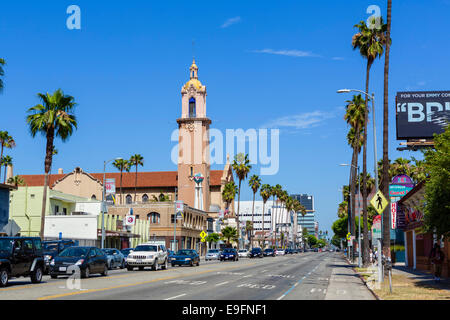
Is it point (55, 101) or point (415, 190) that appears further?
point (55, 101)

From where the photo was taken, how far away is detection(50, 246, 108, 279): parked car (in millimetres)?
25562

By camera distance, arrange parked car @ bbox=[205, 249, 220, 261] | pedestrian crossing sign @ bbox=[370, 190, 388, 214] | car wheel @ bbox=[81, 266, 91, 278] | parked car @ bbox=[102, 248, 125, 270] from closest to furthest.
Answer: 1. pedestrian crossing sign @ bbox=[370, 190, 388, 214]
2. car wheel @ bbox=[81, 266, 91, 278]
3. parked car @ bbox=[102, 248, 125, 270]
4. parked car @ bbox=[205, 249, 220, 261]

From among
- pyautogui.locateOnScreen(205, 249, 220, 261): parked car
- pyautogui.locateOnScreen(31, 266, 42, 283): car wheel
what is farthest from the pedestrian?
pyautogui.locateOnScreen(205, 249, 220, 261): parked car

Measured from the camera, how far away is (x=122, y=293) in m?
18.3

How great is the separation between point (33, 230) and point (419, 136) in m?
42.5

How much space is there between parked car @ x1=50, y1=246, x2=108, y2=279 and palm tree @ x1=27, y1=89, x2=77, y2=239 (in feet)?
48.0

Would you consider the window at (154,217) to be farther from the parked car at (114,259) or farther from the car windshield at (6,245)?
the car windshield at (6,245)

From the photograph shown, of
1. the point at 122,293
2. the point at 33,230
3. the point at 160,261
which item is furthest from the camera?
the point at 33,230

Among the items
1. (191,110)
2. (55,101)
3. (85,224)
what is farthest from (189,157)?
(55,101)

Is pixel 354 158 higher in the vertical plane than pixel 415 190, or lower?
higher

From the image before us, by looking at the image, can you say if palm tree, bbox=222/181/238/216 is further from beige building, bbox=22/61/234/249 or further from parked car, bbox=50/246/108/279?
parked car, bbox=50/246/108/279

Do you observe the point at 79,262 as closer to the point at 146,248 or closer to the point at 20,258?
the point at 20,258

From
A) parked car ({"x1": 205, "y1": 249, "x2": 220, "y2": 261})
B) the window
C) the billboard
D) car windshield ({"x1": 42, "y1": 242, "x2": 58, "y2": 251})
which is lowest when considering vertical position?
parked car ({"x1": 205, "y1": 249, "x2": 220, "y2": 261})
